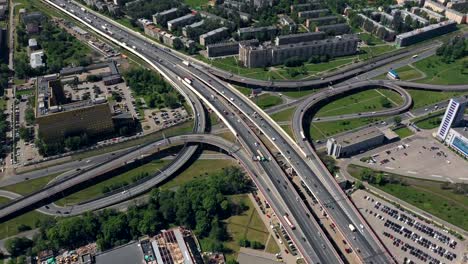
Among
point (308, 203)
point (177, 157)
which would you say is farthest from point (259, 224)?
point (177, 157)

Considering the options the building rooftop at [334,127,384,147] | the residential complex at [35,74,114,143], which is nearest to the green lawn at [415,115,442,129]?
the building rooftop at [334,127,384,147]

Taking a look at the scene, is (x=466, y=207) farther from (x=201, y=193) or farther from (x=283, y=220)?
(x=201, y=193)

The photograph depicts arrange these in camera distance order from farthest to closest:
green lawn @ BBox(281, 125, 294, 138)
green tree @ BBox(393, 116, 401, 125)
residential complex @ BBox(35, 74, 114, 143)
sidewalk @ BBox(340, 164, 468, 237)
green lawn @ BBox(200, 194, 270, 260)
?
1. green tree @ BBox(393, 116, 401, 125)
2. green lawn @ BBox(281, 125, 294, 138)
3. residential complex @ BBox(35, 74, 114, 143)
4. sidewalk @ BBox(340, 164, 468, 237)
5. green lawn @ BBox(200, 194, 270, 260)

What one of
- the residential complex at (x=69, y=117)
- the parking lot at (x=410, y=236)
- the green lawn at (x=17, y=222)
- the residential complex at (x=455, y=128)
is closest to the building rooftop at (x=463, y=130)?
the residential complex at (x=455, y=128)

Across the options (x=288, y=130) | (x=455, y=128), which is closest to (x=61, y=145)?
(x=288, y=130)

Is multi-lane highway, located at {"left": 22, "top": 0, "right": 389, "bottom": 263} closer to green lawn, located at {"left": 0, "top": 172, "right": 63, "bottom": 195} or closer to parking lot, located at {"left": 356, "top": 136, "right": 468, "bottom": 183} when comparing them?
parking lot, located at {"left": 356, "top": 136, "right": 468, "bottom": 183}

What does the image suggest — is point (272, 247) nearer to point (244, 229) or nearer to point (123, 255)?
point (244, 229)

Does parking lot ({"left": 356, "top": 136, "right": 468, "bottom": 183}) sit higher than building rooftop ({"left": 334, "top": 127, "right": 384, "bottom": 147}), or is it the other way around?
building rooftop ({"left": 334, "top": 127, "right": 384, "bottom": 147})
